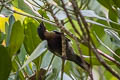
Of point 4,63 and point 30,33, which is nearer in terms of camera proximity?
point 4,63

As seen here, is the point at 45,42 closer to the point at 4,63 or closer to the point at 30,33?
the point at 4,63

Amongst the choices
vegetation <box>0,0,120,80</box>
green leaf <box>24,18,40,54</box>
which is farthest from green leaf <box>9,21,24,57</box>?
green leaf <box>24,18,40,54</box>

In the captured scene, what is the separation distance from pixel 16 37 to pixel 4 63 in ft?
0.16

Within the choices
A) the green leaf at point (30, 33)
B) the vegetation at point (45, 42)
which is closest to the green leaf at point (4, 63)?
the vegetation at point (45, 42)

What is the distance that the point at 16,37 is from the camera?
54cm

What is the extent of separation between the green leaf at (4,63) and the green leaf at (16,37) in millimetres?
23

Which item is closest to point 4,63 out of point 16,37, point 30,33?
point 16,37

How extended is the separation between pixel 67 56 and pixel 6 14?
1.25ft

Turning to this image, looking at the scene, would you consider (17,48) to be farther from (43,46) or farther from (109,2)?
(109,2)

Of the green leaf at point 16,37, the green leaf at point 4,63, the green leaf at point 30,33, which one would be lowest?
the green leaf at point 30,33

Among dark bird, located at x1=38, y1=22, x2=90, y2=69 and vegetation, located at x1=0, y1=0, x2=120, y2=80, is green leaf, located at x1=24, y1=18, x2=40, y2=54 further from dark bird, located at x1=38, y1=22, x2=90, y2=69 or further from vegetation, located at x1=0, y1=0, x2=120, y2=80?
dark bird, located at x1=38, y1=22, x2=90, y2=69

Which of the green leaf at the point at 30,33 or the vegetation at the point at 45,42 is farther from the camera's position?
the green leaf at the point at 30,33

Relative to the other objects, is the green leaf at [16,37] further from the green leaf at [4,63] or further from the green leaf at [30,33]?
the green leaf at [30,33]

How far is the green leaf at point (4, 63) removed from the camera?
52 cm
